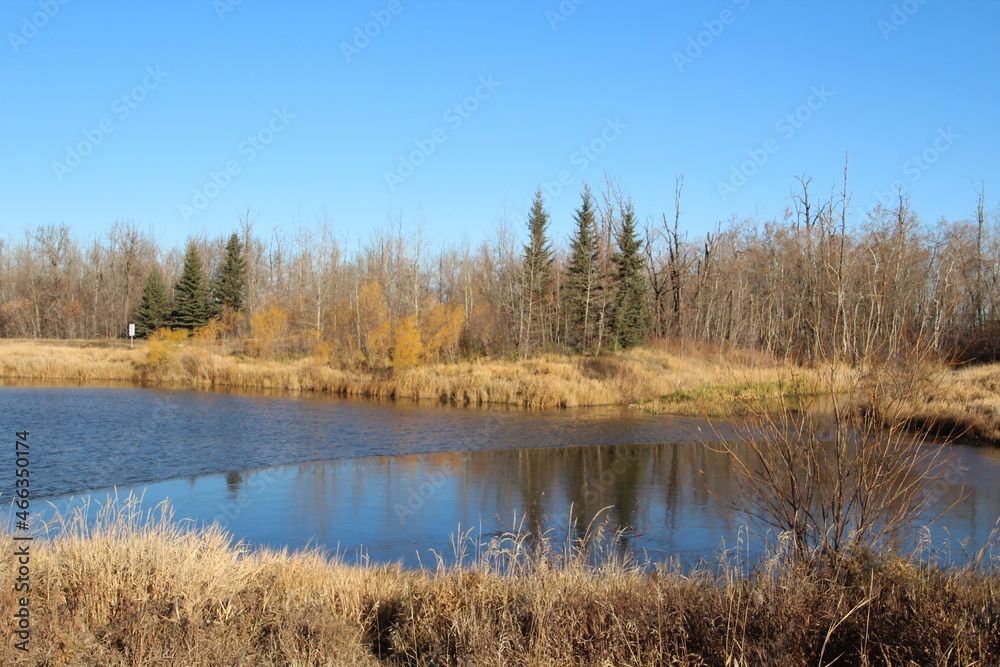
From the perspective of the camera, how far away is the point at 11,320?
61969 mm

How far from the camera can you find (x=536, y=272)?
1641 inches

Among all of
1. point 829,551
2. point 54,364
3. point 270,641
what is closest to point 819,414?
point 829,551

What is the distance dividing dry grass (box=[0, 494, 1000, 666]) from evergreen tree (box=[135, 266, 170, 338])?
5242 centimetres

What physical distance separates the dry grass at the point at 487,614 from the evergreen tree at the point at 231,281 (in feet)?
170

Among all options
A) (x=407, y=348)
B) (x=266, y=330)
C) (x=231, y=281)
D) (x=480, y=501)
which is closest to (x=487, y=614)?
(x=480, y=501)

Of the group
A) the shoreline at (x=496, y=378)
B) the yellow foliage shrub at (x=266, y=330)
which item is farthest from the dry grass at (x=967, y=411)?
the yellow foliage shrub at (x=266, y=330)

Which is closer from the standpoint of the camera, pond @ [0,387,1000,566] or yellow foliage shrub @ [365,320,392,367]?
pond @ [0,387,1000,566]

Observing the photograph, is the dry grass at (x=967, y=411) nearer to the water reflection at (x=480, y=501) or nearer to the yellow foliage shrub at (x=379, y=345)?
the water reflection at (x=480, y=501)

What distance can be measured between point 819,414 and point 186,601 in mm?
5713

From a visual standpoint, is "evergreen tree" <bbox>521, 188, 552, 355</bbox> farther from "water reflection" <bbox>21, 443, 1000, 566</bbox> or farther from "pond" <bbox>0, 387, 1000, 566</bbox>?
"water reflection" <bbox>21, 443, 1000, 566</bbox>

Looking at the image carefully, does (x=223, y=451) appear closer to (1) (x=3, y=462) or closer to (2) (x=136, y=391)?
(1) (x=3, y=462)

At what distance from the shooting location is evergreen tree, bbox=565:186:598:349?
41875 mm

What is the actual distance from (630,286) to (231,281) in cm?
3233

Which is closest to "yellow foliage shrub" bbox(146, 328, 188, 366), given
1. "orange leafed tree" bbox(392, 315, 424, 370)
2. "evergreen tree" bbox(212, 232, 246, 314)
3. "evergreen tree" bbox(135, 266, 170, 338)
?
"orange leafed tree" bbox(392, 315, 424, 370)
